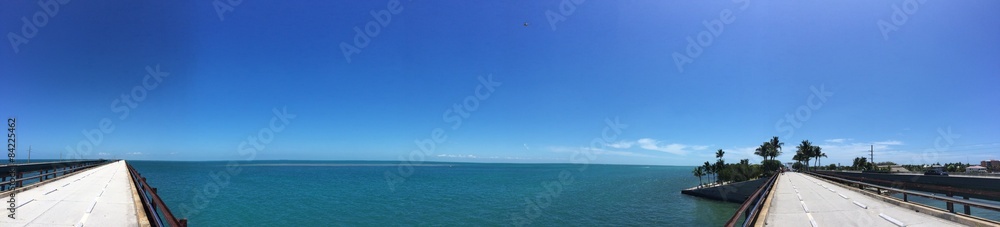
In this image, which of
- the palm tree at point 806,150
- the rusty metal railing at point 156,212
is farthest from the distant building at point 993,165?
the rusty metal railing at point 156,212

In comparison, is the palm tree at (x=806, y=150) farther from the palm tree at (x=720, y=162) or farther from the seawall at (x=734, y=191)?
the seawall at (x=734, y=191)

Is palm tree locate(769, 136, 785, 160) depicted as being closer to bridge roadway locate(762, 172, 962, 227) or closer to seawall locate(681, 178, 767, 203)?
seawall locate(681, 178, 767, 203)

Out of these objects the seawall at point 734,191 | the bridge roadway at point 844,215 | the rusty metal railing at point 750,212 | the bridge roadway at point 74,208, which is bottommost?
the seawall at point 734,191

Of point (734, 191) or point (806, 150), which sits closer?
point (734, 191)

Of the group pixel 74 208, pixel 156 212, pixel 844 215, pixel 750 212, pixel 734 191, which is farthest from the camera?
pixel 734 191

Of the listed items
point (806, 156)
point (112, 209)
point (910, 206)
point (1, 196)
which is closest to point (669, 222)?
point (910, 206)

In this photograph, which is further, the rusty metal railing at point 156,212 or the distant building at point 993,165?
the distant building at point 993,165

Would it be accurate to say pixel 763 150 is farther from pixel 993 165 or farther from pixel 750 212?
pixel 750 212

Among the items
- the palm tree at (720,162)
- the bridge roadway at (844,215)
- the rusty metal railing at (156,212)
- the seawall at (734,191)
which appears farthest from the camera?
the palm tree at (720,162)

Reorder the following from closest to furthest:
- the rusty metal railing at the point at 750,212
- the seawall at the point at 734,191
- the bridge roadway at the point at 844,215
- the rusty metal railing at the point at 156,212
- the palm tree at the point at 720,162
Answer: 1. the rusty metal railing at the point at 156,212
2. the rusty metal railing at the point at 750,212
3. the bridge roadway at the point at 844,215
4. the seawall at the point at 734,191
5. the palm tree at the point at 720,162

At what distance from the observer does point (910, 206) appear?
43.6 feet

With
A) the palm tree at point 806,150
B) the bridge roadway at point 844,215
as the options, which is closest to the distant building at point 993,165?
the palm tree at point 806,150

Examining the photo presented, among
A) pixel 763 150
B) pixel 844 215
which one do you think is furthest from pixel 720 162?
pixel 844 215

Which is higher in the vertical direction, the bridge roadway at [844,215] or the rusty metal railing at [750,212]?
the rusty metal railing at [750,212]
